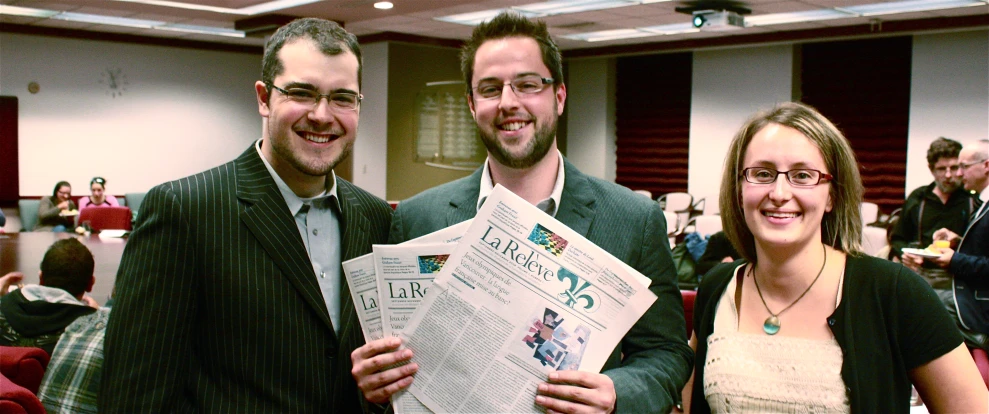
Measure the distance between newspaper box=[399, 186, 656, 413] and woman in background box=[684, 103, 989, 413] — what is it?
54 cm

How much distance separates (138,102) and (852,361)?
12278 millimetres

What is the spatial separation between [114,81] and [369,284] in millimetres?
11960

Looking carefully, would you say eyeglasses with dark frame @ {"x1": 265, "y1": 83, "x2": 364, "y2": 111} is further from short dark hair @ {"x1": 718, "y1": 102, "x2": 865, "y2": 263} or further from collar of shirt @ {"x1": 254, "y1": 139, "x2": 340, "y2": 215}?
short dark hair @ {"x1": 718, "y1": 102, "x2": 865, "y2": 263}

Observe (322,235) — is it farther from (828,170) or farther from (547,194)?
(828,170)

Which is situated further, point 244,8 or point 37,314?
point 244,8

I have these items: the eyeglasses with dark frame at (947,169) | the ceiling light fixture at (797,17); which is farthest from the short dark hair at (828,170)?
→ the ceiling light fixture at (797,17)

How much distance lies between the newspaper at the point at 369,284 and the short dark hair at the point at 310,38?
0.48 meters

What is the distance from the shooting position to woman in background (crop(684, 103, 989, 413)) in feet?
5.28

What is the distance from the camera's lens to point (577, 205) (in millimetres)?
1667

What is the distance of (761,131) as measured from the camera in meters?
1.78

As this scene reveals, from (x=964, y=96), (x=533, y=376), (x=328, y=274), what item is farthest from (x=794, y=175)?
(x=964, y=96)

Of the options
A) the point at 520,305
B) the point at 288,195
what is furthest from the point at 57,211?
the point at 520,305

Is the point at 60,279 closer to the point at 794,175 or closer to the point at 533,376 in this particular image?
the point at 533,376

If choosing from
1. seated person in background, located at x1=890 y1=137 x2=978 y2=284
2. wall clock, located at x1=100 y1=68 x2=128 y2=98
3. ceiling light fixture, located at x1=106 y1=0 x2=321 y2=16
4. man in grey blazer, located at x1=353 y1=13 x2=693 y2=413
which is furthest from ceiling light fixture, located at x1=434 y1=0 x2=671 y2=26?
man in grey blazer, located at x1=353 y1=13 x2=693 y2=413
